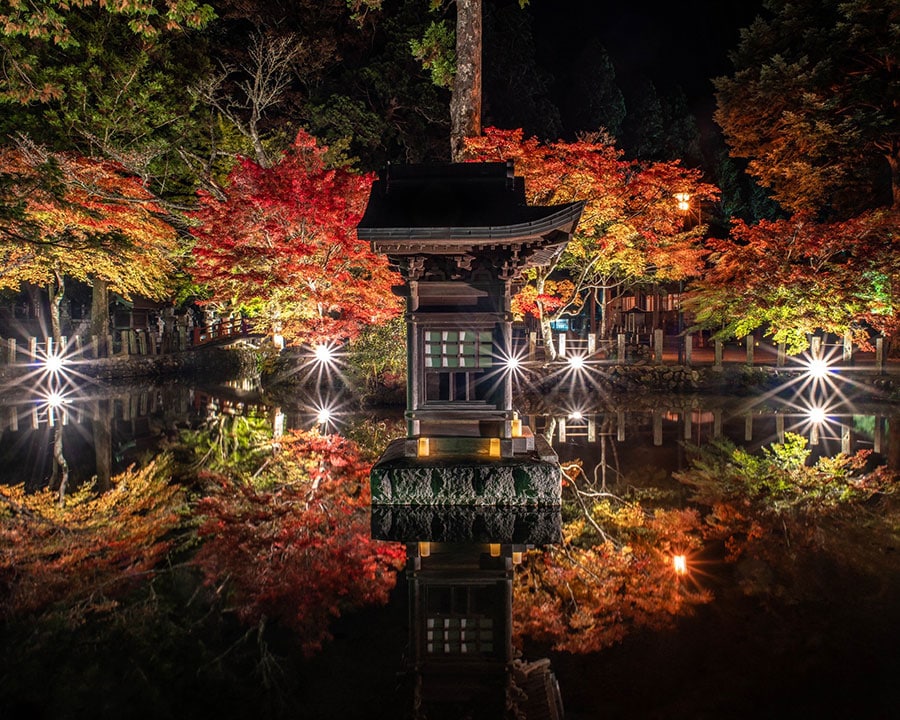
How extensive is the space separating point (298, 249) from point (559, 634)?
42.4ft

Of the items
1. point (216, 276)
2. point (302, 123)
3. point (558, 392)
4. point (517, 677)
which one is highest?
point (302, 123)

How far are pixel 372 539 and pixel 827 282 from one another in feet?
53.2

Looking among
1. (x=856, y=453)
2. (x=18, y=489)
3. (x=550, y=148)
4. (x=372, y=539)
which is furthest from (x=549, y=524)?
(x=550, y=148)

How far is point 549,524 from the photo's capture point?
7.67m

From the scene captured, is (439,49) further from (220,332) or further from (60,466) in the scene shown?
(220,332)

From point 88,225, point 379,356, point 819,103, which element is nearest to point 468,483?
point 379,356

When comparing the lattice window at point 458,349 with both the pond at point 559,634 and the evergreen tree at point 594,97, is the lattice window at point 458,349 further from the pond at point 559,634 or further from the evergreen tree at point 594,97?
the evergreen tree at point 594,97

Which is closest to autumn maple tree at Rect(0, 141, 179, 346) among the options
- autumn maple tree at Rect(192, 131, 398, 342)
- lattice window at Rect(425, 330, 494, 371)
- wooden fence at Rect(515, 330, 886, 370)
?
autumn maple tree at Rect(192, 131, 398, 342)

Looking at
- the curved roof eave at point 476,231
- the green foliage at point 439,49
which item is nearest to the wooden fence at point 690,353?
the green foliage at point 439,49

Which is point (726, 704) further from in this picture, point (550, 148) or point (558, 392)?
point (550, 148)

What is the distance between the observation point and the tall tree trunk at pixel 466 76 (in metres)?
15.3

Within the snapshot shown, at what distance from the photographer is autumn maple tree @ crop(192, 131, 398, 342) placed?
15.8 m

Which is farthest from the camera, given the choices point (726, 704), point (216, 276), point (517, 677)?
point (216, 276)

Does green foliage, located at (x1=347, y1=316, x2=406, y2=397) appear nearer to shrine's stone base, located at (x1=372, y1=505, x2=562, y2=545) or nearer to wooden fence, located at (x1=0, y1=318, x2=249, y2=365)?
shrine's stone base, located at (x1=372, y1=505, x2=562, y2=545)
